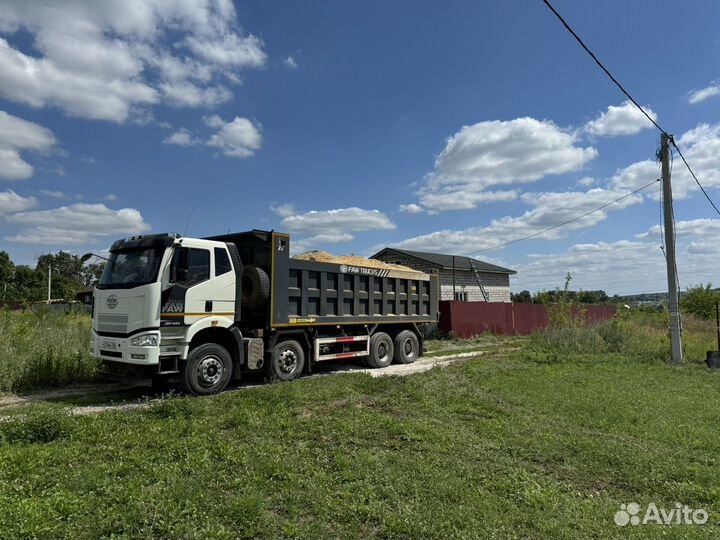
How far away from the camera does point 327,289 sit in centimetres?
1177

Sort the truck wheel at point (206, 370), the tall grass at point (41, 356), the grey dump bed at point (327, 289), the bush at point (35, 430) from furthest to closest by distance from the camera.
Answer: the grey dump bed at point (327, 289)
the tall grass at point (41, 356)
the truck wheel at point (206, 370)
the bush at point (35, 430)

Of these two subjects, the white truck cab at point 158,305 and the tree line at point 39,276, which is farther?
the tree line at point 39,276

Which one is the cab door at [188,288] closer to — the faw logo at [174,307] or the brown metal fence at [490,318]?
the faw logo at [174,307]

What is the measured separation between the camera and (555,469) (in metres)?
5.00

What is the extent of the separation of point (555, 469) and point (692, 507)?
3.89 feet

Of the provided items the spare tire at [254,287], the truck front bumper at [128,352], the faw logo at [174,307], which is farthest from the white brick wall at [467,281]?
the truck front bumper at [128,352]

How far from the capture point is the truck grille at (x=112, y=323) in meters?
8.56

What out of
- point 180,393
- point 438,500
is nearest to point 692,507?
point 438,500

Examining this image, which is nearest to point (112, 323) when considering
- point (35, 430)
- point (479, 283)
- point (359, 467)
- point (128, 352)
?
point (128, 352)

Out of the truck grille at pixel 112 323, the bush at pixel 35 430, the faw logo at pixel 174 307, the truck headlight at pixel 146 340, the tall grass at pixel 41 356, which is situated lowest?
the bush at pixel 35 430

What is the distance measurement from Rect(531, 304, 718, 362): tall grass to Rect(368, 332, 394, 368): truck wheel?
473 centimetres

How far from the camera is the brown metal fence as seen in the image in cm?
2455

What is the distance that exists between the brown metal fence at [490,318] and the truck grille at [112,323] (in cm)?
1794

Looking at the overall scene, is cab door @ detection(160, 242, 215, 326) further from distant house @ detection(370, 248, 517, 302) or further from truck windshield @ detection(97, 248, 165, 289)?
distant house @ detection(370, 248, 517, 302)
